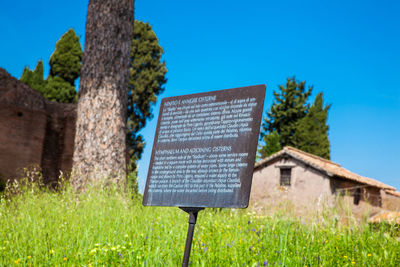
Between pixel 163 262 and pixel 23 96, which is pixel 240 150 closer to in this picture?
pixel 163 262

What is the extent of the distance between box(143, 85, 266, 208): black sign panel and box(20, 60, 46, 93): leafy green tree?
23.6 metres

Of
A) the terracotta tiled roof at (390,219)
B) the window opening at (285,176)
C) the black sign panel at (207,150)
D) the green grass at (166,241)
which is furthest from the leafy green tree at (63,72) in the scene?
the black sign panel at (207,150)

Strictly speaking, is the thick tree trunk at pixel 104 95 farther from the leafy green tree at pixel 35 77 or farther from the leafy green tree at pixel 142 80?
the leafy green tree at pixel 35 77

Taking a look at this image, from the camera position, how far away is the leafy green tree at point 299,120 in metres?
32.3

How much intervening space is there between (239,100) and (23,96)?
400 inches

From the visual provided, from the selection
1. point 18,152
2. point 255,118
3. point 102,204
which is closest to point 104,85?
point 102,204

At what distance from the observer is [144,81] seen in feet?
81.3

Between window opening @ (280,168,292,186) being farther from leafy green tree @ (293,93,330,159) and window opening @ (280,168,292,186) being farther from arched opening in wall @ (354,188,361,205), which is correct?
leafy green tree @ (293,93,330,159)

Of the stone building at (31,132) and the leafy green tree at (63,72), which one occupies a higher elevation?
the leafy green tree at (63,72)

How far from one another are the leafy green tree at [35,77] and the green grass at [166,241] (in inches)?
845

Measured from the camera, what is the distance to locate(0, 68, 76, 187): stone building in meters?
11.1

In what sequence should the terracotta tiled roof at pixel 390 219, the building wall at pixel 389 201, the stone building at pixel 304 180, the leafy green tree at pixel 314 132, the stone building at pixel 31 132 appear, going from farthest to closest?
1. the leafy green tree at pixel 314 132
2. the building wall at pixel 389 201
3. the stone building at pixel 304 180
4. the stone building at pixel 31 132
5. the terracotta tiled roof at pixel 390 219

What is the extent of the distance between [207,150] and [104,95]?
5.43m

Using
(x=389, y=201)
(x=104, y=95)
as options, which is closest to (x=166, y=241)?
(x=104, y=95)
